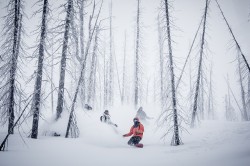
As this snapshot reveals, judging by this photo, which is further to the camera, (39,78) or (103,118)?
(103,118)

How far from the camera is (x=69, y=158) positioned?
617cm

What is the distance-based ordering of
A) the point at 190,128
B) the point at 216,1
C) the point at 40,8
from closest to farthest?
the point at 40,8 → the point at 216,1 → the point at 190,128

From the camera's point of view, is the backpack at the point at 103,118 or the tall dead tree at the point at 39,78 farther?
the backpack at the point at 103,118

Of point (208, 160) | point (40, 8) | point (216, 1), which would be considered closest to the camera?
point (208, 160)

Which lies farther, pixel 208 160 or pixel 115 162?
pixel 115 162

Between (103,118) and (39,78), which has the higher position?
(39,78)

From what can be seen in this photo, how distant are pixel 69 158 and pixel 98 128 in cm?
570

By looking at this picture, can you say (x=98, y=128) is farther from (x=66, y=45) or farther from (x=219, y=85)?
(x=219, y=85)

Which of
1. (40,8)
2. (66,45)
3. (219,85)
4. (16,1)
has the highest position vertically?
(219,85)

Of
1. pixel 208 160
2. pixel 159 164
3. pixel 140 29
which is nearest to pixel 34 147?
pixel 159 164

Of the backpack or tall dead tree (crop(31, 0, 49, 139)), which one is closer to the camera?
tall dead tree (crop(31, 0, 49, 139))

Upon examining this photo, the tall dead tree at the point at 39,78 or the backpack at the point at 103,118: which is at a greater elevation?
the tall dead tree at the point at 39,78

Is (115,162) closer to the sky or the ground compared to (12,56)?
closer to the ground

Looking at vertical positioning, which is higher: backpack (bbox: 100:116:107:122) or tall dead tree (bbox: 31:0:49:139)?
tall dead tree (bbox: 31:0:49:139)
